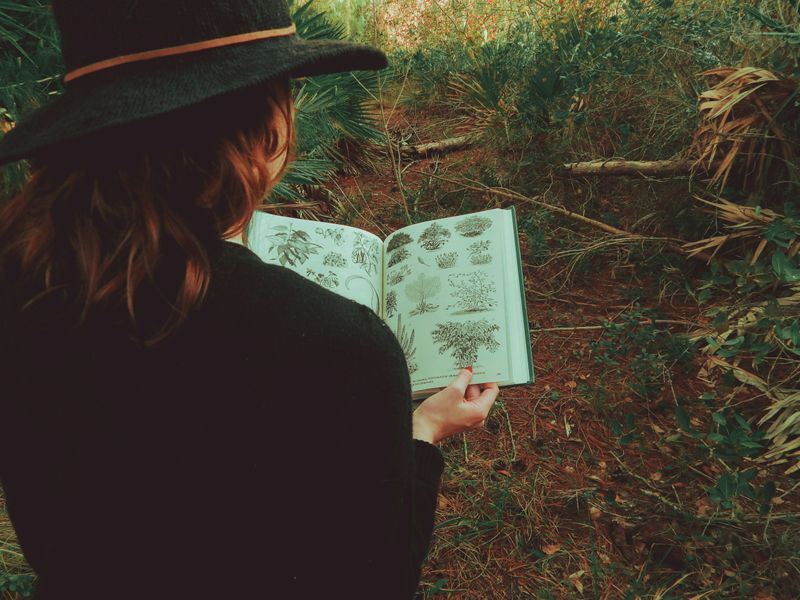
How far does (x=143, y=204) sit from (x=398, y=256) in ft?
2.94

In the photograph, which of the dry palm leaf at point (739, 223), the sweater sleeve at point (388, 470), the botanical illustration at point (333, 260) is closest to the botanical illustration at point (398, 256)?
the botanical illustration at point (333, 260)

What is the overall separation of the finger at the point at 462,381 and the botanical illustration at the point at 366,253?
0.42 meters

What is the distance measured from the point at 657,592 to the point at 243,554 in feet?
4.25

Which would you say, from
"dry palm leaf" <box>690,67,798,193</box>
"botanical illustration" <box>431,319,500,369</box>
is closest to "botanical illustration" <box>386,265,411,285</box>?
"botanical illustration" <box>431,319,500,369</box>

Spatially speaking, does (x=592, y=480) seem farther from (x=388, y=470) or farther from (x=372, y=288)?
(x=388, y=470)

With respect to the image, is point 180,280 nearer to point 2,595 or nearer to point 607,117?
point 2,595

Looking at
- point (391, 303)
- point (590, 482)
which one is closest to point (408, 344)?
point (391, 303)

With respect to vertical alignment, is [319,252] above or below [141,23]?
below

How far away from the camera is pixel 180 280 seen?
0.76 metres

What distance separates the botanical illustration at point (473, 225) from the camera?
60.2 inches

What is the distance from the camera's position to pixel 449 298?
4.71 feet

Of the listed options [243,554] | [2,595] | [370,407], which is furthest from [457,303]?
[2,595]

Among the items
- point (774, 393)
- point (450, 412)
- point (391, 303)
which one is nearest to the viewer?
point (450, 412)

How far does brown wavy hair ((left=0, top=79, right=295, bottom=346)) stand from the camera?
748mm
